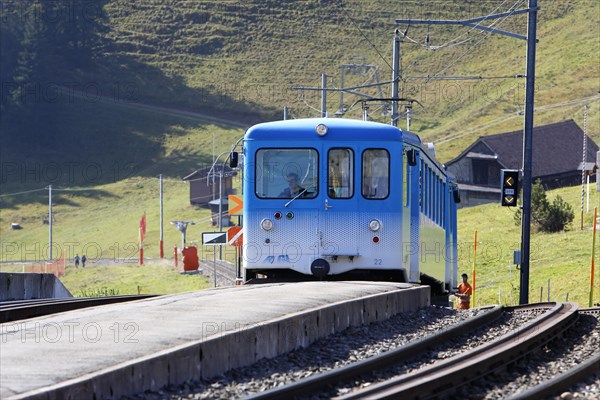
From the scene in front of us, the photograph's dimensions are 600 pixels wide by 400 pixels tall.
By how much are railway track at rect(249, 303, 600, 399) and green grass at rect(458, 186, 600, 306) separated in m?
16.8

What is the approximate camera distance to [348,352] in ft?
39.0

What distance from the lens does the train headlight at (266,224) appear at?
662 inches

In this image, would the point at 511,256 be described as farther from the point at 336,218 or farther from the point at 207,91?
the point at 207,91

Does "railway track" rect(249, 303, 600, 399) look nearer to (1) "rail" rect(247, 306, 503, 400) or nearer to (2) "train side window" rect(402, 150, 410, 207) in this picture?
Result: (1) "rail" rect(247, 306, 503, 400)

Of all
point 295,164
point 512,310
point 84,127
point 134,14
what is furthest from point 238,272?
point 134,14

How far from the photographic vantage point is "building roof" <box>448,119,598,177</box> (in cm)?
7506

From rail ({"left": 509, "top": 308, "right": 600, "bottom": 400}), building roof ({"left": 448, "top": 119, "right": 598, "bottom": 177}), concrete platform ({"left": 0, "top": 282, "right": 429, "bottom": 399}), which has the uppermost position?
building roof ({"left": 448, "top": 119, "right": 598, "bottom": 177})

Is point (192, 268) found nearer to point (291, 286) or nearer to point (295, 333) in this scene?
point (291, 286)

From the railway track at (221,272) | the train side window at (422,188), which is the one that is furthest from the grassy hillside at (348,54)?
the train side window at (422,188)

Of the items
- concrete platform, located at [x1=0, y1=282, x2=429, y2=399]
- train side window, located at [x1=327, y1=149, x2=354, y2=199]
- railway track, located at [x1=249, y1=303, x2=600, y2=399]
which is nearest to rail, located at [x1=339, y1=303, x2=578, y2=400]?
railway track, located at [x1=249, y1=303, x2=600, y2=399]

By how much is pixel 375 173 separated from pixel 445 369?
267 inches

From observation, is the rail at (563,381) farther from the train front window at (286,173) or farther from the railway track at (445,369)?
the train front window at (286,173)

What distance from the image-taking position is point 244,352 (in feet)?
35.0

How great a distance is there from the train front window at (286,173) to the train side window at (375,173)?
685 millimetres
